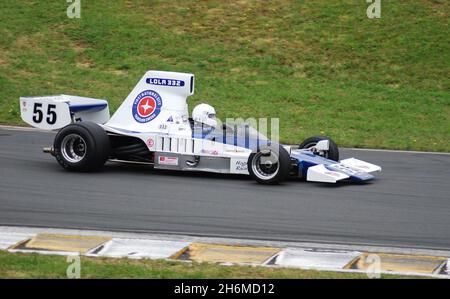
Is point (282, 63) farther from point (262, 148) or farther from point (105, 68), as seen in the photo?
point (262, 148)

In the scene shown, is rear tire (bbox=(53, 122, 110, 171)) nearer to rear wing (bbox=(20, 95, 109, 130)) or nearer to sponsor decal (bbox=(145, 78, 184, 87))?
rear wing (bbox=(20, 95, 109, 130))

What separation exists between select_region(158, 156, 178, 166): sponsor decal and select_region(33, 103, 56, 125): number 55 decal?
1895mm

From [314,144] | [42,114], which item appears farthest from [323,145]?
[42,114]

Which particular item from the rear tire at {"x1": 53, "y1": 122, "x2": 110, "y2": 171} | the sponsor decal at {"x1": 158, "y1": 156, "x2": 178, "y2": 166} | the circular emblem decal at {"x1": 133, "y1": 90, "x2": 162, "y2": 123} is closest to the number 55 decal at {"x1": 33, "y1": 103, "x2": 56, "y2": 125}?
the rear tire at {"x1": 53, "y1": 122, "x2": 110, "y2": 171}

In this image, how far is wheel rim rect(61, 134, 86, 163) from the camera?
13922 mm

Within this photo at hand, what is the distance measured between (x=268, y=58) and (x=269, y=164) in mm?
12111

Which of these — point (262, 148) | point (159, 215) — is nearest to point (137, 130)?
point (262, 148)

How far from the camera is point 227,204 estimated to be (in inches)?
474

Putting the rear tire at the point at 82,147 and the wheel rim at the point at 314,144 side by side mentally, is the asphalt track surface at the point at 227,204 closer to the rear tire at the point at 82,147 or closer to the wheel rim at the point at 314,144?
the rear tire at the point at 82,147

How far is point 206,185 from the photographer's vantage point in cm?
1330

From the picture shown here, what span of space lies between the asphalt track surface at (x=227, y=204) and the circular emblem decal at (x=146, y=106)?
85 centimetres

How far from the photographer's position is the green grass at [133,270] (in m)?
8.61

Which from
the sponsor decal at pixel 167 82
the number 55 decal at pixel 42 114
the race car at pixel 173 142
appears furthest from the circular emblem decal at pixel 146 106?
the number 55 decal at pixel 42 114

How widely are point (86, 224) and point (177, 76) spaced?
4262 millimetres
